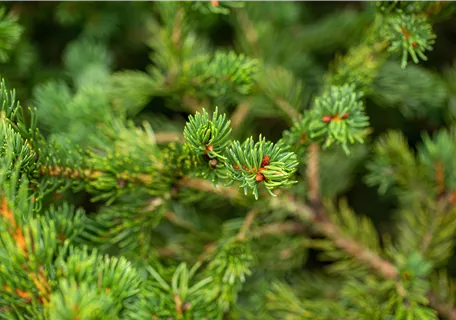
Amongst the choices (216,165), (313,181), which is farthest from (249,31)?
(216,165)

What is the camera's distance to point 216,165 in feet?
1.49

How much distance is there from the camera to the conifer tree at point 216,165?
42 centimetres

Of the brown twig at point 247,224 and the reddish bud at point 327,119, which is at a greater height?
the reddish bud at point 327,119

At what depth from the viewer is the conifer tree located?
0.42 m

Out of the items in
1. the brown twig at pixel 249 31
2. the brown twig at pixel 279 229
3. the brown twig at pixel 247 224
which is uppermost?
the brown twig at pixel 249 31

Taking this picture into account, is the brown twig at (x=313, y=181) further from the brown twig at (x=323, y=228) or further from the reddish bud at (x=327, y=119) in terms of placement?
the reddish bud at (x=327, y=119)

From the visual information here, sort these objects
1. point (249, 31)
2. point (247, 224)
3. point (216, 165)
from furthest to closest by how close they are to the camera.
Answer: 1. point (249, 31)
2. point (247, 224)
3. point (216, 165)

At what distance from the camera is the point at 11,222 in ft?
1.23

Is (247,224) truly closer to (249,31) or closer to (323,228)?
(323,228)

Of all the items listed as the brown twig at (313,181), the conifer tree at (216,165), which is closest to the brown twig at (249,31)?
the conifer tree at (216,165)

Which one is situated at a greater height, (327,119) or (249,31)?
(249,31)

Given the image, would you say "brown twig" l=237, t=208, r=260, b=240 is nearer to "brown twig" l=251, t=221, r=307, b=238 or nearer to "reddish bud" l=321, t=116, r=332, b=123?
"brown twig" l=251, t=221, r=307, b=238

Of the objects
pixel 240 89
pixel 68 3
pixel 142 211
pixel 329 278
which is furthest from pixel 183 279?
pixel 68 3

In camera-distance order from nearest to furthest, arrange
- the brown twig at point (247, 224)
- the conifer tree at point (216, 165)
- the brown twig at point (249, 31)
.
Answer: the conifer tree at point (216, 165) < the brown twig at point (247, 224) < the brown twig at point (249, 31)
